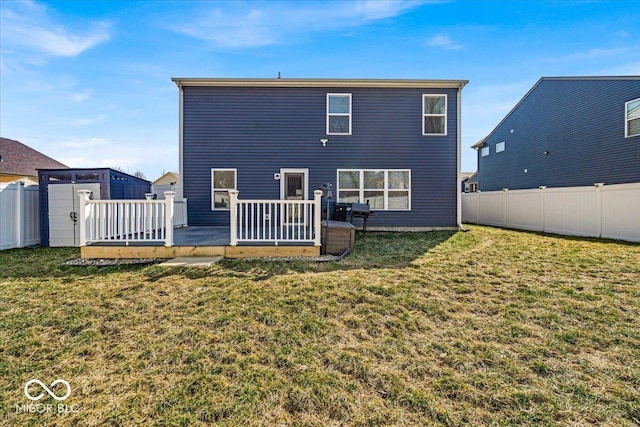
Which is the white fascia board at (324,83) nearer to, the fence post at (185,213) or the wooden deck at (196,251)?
the fence post at (185,213)

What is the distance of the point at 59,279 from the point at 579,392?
21.9ft

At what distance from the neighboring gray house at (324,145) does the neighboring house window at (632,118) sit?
23.8ft

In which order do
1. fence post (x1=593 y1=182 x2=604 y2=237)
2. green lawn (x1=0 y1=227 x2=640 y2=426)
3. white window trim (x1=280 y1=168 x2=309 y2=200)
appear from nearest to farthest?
green lawn (x1=0 y1=227 x2=640 y2=426) → fence post (x1=593 y1=182 x2=604 y2=237) → white window trim (x1=280 y1=168 x2=309 y2=200)

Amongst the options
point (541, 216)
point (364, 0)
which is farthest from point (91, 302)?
point (541, 216)

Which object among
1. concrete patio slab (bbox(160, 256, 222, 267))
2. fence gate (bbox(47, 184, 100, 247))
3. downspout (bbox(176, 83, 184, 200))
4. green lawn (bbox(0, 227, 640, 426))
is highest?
downspout (bbox(176, 83, 184, 200))

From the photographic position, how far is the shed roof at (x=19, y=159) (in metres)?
19.3

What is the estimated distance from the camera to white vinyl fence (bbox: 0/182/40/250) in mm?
7137

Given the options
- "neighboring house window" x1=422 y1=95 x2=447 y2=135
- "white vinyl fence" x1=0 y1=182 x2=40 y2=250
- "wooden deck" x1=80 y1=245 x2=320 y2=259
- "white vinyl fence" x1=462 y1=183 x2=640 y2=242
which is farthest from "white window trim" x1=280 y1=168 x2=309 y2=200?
"white vinyl fence" x1=462 y1=183 x2=640 y2=242

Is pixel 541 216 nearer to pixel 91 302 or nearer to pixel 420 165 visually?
pixel 420 165

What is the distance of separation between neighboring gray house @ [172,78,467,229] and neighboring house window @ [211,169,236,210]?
0.12ft

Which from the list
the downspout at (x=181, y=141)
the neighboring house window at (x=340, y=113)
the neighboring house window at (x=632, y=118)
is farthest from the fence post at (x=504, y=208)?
the downspout at (x=181, y=141)

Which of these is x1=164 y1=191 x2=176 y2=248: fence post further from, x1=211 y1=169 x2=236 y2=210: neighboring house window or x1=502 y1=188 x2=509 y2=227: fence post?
x1=502 y1=188 x2=509 y2=227: fence post

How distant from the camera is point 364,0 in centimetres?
806

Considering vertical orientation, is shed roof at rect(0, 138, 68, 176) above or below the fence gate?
above
